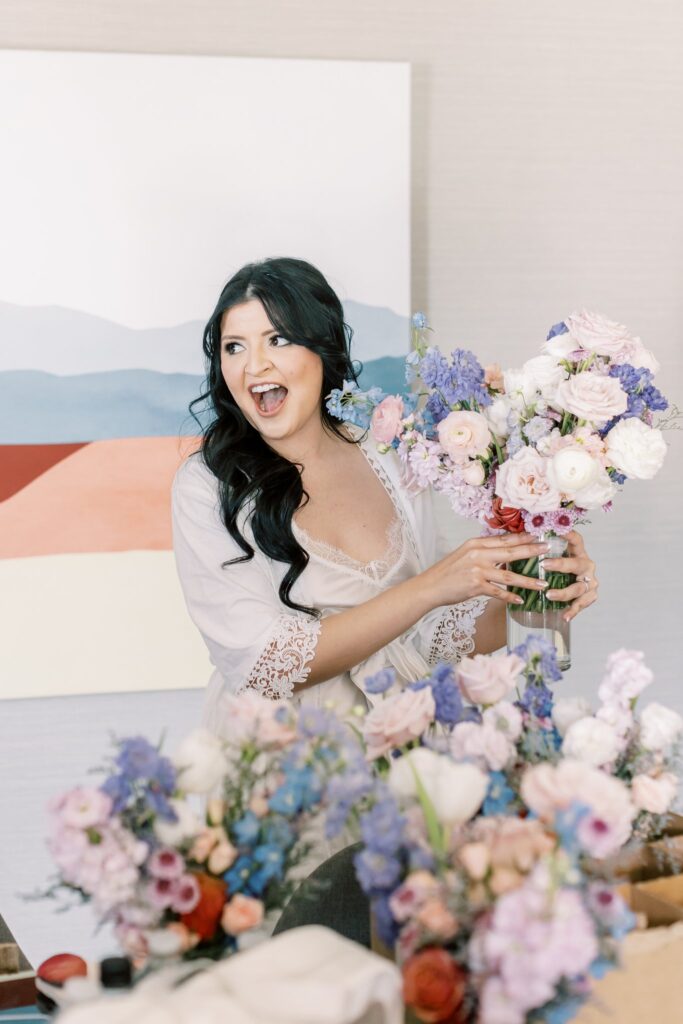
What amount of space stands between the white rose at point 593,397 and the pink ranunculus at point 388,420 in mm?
288

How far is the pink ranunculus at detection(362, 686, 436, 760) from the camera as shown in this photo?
44.5 inches

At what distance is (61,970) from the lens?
1.27m

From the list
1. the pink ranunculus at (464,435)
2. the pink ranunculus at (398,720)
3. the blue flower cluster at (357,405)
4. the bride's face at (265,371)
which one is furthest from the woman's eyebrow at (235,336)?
the pink ranunculus at (398,720)

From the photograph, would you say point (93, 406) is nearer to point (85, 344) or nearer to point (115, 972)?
point (85, 344)

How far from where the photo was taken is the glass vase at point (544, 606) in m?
1.74

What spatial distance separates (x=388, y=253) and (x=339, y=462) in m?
0.75

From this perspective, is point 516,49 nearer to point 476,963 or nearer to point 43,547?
point 43,547

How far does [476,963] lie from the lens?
850mm

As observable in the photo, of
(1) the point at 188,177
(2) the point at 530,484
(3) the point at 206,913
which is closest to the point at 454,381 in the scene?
(2) the point at 530,484

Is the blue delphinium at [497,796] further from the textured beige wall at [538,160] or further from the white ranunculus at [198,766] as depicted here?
the textured beige wall at [538,160]

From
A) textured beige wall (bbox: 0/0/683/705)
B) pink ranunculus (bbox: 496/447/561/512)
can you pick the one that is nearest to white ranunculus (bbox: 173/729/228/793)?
pink ranunculus (bbox: 496/447/561/512)

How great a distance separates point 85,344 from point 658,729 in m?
1.83

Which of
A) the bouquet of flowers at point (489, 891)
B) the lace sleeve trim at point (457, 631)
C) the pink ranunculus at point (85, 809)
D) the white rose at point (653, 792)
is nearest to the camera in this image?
the bouquet of flowers at point (489, 891)

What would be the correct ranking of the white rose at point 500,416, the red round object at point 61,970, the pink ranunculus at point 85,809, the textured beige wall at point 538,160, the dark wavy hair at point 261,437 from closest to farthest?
the pink ranunculus at point 85,809 → the red round object at point 61,970 → the white rose at point 500,416 → the dark wavy hair at point 261,437 → the textured beige wall at point 538,160
